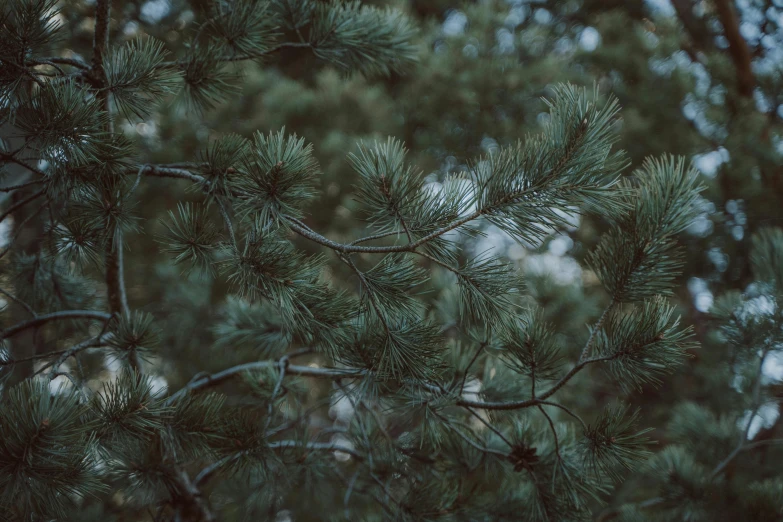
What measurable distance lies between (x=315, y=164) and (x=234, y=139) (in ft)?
0.46

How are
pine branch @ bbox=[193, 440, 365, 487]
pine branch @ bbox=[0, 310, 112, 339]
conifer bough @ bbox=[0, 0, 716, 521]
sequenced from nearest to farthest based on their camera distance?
conifer bough @ bbox=[0, 0, 716, 521] → pine branch @ bbox=[0, 310, 112, 339] → pine branch @ bbox=[193, 440, 365, 487]

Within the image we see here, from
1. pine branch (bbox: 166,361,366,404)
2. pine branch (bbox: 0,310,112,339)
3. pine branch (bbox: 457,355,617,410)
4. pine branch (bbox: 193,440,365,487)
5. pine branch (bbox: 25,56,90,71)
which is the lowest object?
pine branch (bbox: 193,440,365,487)

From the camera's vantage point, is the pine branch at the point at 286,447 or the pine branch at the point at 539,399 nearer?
the pine branch at the point at 539,399

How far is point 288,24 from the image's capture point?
1208 millimetres

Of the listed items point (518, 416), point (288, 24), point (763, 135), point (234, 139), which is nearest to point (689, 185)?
point (518, 416)

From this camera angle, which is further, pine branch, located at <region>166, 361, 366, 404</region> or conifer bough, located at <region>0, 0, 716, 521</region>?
pine branch, located at <region>166, 361, 366, 404</region>

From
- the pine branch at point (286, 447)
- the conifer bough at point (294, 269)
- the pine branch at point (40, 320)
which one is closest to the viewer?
the conifer bough at point (294, 269)

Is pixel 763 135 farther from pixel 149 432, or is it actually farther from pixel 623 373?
pixel 149 432

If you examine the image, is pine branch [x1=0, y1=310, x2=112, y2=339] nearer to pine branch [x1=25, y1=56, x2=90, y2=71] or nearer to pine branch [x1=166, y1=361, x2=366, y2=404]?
pine branch [x1=166, y1=361, x2=366, y2=404]

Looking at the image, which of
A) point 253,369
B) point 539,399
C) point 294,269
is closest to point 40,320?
point 253,369

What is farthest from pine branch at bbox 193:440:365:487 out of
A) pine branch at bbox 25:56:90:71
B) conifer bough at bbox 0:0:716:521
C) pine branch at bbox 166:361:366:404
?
pine branch at bbox 25:56:90:71

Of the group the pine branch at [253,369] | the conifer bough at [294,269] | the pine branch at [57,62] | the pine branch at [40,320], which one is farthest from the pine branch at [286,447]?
the pine branch at [57,62]

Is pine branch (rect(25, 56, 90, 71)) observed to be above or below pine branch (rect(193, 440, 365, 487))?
above

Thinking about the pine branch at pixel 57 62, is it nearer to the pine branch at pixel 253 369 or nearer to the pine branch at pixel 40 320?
the pine branch at pixel 40 320
